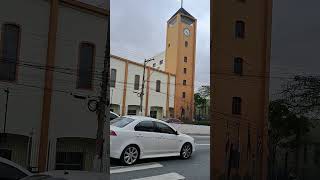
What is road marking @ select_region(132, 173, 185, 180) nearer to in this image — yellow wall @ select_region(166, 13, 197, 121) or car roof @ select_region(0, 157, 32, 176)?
yellow wall @ select_region(166, 13, 197, 121)

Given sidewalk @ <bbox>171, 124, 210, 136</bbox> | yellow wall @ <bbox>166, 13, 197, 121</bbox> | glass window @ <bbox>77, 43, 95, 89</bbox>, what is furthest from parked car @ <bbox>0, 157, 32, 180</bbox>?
sidewalk @ <bbox>171, 124, 210, 136</bbox>

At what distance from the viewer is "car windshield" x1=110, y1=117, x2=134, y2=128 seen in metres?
4.21

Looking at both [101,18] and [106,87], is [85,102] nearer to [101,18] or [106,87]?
[106,87]

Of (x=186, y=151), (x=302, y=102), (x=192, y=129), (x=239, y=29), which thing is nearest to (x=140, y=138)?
(x=192, y=129)

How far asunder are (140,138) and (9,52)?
5.40 feet

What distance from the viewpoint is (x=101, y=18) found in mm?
3945

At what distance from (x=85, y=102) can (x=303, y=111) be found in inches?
97.5

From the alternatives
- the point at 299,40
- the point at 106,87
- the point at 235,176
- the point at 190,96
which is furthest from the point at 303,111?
the point at 106,87

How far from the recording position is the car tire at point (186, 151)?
5.12 m

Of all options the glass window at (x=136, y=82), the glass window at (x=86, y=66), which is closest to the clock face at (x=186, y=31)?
the glass window at (x=136, y=82)

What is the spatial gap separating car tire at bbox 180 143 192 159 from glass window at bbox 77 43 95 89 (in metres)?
1.72

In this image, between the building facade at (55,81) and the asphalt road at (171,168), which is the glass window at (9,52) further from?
the asphalt road at (171,168)

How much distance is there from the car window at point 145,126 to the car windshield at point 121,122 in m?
0.14

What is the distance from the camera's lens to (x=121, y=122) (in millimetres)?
4309
